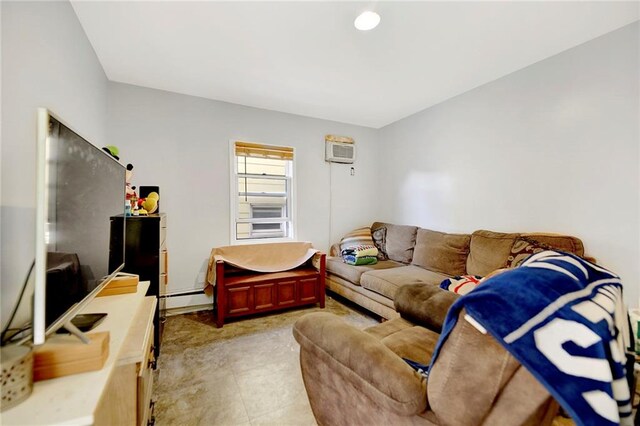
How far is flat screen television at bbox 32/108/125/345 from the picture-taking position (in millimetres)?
653

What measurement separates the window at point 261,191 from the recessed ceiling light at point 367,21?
6.45 feet

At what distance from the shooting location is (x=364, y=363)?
998 mm

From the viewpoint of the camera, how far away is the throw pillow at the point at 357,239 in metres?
3.66

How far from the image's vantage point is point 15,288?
109 cm

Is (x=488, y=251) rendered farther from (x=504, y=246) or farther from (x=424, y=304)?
(x=424, y=304)

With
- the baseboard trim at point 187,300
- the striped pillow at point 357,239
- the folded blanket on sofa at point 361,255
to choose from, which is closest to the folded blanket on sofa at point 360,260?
the folded blanket on sofa at point 361,255

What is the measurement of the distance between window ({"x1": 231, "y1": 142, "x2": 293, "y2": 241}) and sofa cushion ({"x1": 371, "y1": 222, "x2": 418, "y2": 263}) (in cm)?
141

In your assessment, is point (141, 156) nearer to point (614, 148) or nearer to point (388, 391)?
point (388, 391)

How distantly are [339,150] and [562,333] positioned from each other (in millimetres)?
3533

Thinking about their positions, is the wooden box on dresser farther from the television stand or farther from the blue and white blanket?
the blue and white blanket

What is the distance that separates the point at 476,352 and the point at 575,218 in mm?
2198

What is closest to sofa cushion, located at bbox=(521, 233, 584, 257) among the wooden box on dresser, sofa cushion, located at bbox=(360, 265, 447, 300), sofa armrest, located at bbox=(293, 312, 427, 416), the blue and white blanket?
sofa cushion, located at bbox=(360, 265, 447, 300)

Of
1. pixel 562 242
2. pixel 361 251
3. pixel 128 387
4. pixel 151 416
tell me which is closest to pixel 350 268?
pixel 361 251

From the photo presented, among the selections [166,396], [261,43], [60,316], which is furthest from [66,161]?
[261,43]
